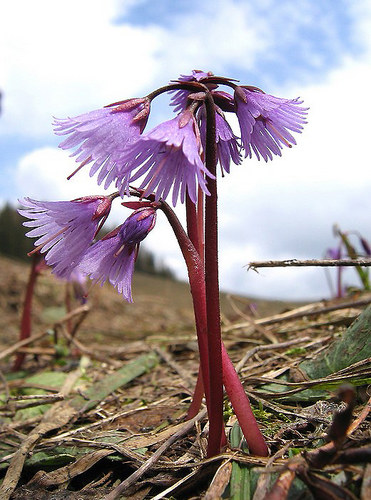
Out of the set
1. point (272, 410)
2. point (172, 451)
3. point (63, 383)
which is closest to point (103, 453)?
point (172, 451)

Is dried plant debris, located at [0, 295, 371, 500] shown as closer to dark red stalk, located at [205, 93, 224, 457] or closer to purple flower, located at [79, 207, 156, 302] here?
dark red stalk, located at [205, 93, 224, 457]

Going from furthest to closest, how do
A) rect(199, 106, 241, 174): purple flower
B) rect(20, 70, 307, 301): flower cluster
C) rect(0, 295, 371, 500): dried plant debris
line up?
1. rect(199, 106, 241, 174): purple flower
2. rect(20, 70, 307, 301): flower cluster
3. rect(0, 295, 371, 500): dried plant debris

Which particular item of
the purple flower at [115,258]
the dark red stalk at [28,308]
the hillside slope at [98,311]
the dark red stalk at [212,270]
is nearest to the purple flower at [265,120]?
the dark red stalk at [212,270]

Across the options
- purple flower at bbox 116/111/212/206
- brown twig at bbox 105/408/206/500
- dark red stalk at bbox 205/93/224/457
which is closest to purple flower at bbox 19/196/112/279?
purple flower at bbox 116/111/212/206

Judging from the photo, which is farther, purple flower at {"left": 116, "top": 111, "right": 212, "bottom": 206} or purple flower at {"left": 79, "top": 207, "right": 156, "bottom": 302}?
purple flower at {"left": 79, "top": 207, "right": 156, "bottom": 302}

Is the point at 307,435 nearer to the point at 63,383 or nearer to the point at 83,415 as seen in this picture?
the point at 83,415

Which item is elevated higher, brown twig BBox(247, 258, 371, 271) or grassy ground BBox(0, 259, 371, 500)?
brown twig BBox(247, 258, 371, 271)
